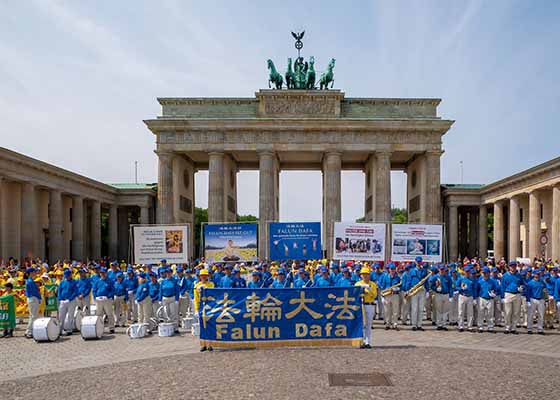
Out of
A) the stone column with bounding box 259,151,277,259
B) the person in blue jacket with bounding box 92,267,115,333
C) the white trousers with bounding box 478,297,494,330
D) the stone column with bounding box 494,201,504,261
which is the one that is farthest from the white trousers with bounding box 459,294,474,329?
the stone column with bounding box 494,201,504,261

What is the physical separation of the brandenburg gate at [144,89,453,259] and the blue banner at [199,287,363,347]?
33751mm

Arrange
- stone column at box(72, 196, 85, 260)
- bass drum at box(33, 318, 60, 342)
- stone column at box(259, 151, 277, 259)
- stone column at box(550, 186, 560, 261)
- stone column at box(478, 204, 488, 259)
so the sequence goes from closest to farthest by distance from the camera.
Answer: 1. bass drum at box(33, 318, 60, 342)
2. stone column at box(550, 186, 560, 261)
3. stone column at box(72, 196, 85, 260)
4. stone column at box(259, 151, 277, 259)
5. stone column at box(478, 204, 488, 259)

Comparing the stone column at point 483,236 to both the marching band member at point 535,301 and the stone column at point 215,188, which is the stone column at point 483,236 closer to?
the stone column at point 215,188

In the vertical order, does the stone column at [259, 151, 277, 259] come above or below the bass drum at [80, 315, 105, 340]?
above

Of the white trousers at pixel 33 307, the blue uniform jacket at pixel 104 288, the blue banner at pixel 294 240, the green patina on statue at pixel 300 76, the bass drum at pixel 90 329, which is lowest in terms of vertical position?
the bass drum at pixel 90 329

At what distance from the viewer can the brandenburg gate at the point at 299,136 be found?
149ft

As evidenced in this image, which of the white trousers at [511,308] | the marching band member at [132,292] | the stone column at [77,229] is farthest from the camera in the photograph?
the stone column at [77,229]

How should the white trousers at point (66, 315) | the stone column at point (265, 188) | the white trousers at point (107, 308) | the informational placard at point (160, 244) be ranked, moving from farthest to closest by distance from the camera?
the stone column at point (265, 188) → the informational placard at point (160, 244) → the white trousers at point (107, 308) → the white trousers at point (66, 315)

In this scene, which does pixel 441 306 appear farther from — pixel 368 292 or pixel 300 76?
pixel 300 76

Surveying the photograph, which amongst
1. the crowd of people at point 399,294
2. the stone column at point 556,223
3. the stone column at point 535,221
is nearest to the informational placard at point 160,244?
the crowd of people at point 399,294

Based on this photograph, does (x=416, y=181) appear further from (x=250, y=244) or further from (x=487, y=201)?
(x=250, y=244)

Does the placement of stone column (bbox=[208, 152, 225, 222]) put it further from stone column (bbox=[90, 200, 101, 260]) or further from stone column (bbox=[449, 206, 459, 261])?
stone column (bbox=[449, 206, 459, 261])

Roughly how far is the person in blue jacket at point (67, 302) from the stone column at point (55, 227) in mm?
26971

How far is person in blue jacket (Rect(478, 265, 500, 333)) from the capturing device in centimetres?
1448
